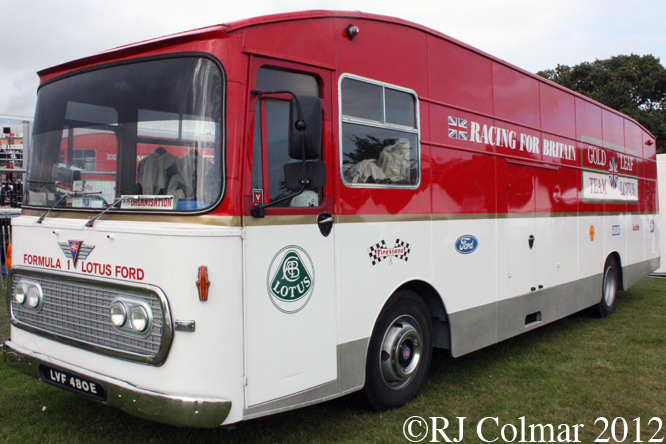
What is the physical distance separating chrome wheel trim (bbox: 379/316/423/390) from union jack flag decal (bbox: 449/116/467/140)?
1.84 meters

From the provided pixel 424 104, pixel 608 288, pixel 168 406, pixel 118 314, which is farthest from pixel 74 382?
pixel 608 288

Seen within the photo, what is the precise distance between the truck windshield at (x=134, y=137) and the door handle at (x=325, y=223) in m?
0.83

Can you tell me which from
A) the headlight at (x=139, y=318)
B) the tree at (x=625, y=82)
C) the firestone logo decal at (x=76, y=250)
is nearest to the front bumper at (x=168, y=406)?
the headlight at (x=139, y=318)

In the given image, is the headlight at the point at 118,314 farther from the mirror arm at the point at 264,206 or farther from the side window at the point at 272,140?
the side window at the point at 272,140

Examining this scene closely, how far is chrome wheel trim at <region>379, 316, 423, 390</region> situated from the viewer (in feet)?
15.0

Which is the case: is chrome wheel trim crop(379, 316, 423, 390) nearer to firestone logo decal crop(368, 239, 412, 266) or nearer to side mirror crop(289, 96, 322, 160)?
firestone logo decal crop(368, 239, 412, 266)

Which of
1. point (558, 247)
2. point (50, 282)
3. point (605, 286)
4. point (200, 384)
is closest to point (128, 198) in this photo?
point (50, 282)

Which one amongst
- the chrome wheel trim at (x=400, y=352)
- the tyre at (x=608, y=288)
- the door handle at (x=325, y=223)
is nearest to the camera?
the door handle at (x=325, y=223)

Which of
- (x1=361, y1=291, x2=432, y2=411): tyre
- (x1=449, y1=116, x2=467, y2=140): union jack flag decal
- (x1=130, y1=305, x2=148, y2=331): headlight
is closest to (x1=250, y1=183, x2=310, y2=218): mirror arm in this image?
(x1=130, y1=305, x2=148, y2=331): headlight

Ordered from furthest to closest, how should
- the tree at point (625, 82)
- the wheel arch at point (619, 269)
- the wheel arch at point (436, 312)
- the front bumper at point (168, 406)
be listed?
the tree at point (625, 82) < the wheel arch at point (619, 269) < the wheel arch at point (436, 312) < the front bumper at point (168, 406)

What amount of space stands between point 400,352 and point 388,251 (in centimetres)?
93

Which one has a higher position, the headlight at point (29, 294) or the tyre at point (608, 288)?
the headlight at point (29, 294)

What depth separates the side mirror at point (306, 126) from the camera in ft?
11.4

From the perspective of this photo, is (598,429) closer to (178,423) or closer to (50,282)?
(178,423)
